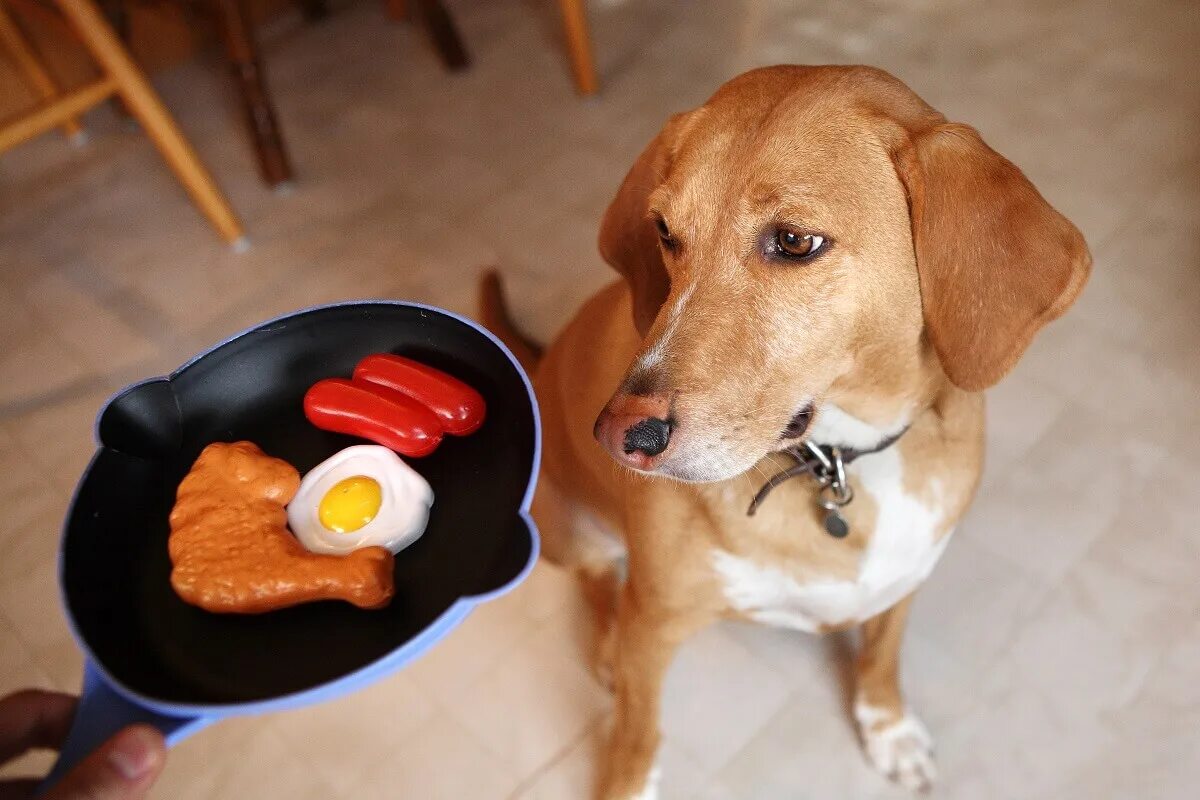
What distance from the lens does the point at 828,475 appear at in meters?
1.15

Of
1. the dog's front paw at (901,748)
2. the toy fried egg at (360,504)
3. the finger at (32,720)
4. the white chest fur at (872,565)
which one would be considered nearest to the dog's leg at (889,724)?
the dog's front paw at (901,748)

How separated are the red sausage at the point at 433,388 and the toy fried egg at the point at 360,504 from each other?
0.08 m

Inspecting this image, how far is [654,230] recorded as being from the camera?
3.95 ft

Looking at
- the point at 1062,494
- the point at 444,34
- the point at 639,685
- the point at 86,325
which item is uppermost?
the point at 444,34

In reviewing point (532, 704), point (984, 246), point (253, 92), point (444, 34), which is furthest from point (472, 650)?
point (444, 34)

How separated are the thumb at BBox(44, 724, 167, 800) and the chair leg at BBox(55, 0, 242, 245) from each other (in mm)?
1927

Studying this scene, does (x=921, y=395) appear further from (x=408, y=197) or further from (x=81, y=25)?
(x=81, y=25)

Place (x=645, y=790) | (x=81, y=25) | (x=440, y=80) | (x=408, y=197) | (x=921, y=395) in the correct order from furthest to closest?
(x=440, y=80)
(x=408, y=197)
(x=81, y=25)
(x=645, y=790)
(x=921, y=395)

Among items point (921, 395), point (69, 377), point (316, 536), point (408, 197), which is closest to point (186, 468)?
point (316, 536)

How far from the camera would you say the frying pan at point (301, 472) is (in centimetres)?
88

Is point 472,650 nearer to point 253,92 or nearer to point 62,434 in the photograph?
point 62,434

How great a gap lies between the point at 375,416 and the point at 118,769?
43 cm

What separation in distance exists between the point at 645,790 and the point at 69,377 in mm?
1868

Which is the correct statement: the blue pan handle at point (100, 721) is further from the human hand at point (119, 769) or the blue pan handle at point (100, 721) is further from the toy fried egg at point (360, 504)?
the toy fried egg at point (360, 504)
